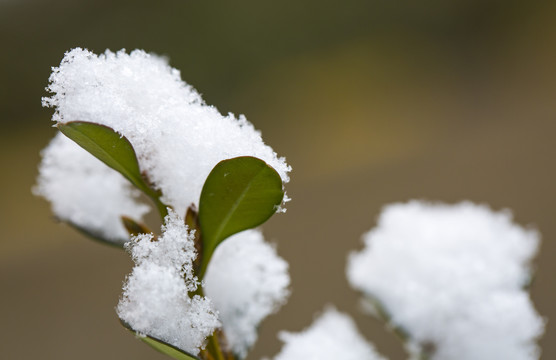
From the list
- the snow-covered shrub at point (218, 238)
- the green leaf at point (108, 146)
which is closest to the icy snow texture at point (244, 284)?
the snow-covered shrub at point (218, 238)

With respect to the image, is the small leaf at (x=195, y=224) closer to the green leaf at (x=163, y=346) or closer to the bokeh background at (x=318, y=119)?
the green leaf at (x=163, y=346)

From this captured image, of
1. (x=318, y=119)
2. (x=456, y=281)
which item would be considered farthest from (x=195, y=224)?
(x=318, y=119)

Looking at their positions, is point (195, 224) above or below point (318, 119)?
below

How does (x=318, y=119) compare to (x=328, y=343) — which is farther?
(x=318, y=119)

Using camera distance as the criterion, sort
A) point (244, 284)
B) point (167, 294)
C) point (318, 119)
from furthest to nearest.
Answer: point (318, 119)
point (244, 284)
point (167, 294)

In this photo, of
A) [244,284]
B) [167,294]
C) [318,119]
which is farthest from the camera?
[318,119]

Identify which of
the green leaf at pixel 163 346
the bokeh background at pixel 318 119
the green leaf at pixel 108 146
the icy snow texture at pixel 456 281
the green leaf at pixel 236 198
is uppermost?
the bokeh background at pixel 318 119

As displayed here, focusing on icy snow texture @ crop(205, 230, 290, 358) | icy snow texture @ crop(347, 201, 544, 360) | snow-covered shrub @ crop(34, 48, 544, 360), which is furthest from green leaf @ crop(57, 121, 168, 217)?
icy snow texture @ crop(347, 201, 544, 360)

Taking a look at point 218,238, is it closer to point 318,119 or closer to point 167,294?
point 167,294
